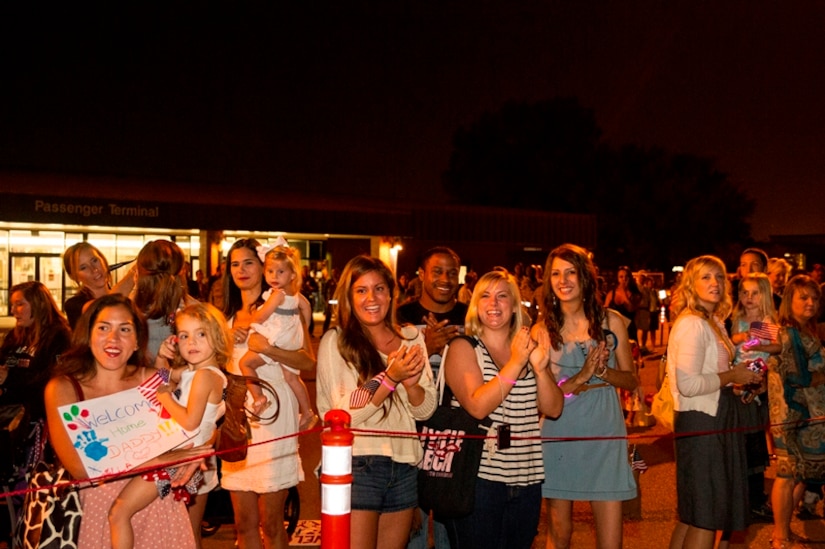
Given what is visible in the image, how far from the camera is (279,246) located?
5984 millimetres

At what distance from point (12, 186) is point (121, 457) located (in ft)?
77.3

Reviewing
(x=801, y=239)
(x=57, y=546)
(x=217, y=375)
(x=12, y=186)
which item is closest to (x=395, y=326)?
(x=217, y=375)

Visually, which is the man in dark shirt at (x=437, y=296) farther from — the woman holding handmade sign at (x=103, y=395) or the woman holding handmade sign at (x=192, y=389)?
the woman holding handmade sign at (x=103, y=395)

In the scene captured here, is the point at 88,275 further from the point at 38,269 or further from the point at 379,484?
the point at 38,269

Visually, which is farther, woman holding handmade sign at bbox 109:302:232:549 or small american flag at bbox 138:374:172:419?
small american flag at bbox 138:374:172:419

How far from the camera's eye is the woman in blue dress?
510 centimetres

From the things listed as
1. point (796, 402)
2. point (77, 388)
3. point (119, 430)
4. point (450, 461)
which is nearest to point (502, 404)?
point (450, 461)

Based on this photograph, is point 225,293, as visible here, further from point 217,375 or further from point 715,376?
point 715,376

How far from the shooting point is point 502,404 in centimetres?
466

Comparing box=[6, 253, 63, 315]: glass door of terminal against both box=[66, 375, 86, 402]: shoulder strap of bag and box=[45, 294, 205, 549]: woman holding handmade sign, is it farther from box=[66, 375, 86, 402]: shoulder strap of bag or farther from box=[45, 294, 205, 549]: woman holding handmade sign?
box=[66, 375, 86, 402]: shoulder strap of bag

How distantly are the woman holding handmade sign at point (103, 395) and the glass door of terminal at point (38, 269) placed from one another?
23735 millimetres

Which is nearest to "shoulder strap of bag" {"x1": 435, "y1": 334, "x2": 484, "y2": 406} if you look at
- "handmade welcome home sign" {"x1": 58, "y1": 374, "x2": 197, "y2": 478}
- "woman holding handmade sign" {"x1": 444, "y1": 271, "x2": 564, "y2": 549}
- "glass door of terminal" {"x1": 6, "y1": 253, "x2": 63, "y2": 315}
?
"woman holding handmade sign" {"x1": 444, "y1": 271, "x2": 564, "y2": 549}

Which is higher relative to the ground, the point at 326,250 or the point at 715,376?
the point at 326,250

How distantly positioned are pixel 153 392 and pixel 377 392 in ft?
3.35
